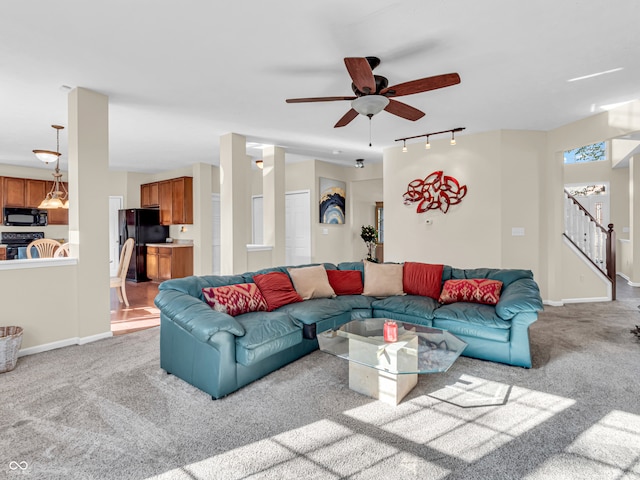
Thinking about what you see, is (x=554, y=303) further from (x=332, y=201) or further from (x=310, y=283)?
(x=332, y=201)

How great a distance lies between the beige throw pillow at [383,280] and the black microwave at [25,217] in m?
7.00

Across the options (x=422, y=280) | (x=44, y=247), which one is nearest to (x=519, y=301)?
(x=422, y=280)

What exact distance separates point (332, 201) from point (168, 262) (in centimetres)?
366

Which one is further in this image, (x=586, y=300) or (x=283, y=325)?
(x=586, y=300)

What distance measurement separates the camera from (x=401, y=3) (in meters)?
2.23

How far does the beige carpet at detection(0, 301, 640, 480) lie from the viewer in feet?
5.78

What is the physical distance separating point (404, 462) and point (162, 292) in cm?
222

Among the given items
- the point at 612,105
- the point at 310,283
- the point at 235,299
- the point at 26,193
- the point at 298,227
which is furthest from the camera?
the point at 298,227

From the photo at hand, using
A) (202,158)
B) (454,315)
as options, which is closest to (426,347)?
(454,315)

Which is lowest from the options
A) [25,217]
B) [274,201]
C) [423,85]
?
[25,217]

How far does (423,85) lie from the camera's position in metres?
2.60

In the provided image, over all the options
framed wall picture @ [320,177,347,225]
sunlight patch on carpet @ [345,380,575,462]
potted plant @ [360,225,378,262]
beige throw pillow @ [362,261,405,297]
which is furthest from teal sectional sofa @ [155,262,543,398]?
potted plant @ [360,225,378,262]

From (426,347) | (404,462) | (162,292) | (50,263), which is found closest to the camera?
(404,462)

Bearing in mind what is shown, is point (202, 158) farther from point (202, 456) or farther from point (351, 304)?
point (202, 456)
